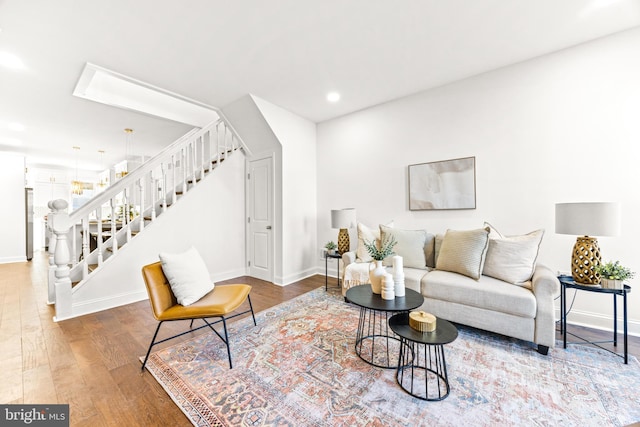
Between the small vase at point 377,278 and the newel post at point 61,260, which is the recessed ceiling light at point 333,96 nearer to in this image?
the small vase at point 377,278

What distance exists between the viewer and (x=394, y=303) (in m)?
1.93

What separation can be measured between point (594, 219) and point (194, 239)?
15.0 feet

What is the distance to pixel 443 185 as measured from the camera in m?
3.33

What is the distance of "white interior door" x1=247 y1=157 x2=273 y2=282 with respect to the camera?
167 inches

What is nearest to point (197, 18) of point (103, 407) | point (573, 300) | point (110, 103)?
point (110, 103)

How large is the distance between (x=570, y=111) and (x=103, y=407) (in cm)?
453

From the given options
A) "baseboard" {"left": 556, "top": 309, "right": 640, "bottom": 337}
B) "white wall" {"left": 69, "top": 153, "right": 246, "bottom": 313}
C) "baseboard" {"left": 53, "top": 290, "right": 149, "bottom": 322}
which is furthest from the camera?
"white wall" {"left": 69, "top": 153, "right": 246, "bottom": 313}

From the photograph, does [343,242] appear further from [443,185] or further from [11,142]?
[11,142]

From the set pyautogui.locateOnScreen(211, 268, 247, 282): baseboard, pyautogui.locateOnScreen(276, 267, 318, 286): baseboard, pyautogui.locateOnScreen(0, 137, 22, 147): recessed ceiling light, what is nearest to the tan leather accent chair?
pyautogui.locateOnScreen(276, 267, 318, 286): baseboard

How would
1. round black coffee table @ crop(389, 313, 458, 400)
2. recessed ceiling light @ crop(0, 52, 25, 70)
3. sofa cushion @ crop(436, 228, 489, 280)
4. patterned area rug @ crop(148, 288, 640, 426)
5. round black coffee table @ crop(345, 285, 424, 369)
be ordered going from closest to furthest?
patterned area rug @ crop(148, 288, 640, 426) < round black coffee table @ crop(389, 313, 458, 400) < round black coffee table @ crop(345, 285, 424, 369) < sofa cushion @ crop(436, 228, 489, 280) < recessed ceiling light @ crop(0, 52, 25, 70)

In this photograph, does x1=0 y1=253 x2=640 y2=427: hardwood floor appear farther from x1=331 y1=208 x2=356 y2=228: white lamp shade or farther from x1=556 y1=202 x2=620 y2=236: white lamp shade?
x1=331 y1=208 x2=356 y2=228: white lamp shade

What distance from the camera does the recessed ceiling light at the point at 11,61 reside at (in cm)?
270

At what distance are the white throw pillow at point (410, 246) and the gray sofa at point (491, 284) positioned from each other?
0.04ft

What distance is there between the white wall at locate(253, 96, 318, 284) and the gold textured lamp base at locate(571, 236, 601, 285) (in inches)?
131
